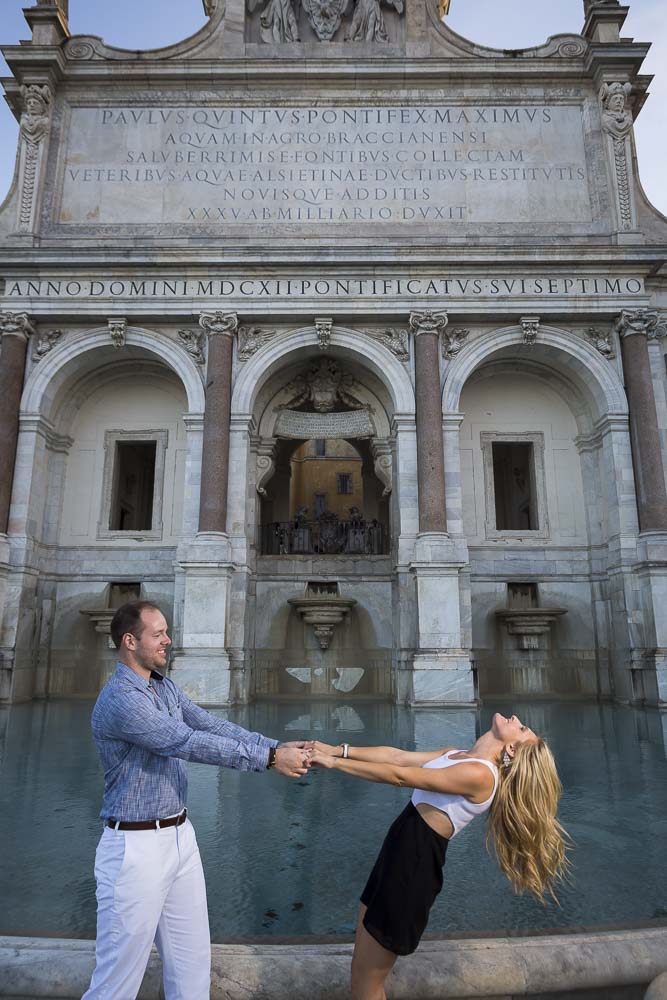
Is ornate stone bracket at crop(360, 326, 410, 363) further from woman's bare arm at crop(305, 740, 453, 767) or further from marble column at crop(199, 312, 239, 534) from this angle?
woman's bare arm at crop(305, 740, 453, 767)

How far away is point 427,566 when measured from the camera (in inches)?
537

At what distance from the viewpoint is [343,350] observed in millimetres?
15703

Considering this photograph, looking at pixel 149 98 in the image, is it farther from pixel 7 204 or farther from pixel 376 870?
pixel 376 870

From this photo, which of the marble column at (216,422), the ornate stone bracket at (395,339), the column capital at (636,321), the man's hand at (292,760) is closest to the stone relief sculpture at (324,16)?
the ornate stone bracket at (395,339)

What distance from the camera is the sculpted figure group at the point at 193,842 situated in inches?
85.5

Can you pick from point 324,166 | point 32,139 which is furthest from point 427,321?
point 32,139

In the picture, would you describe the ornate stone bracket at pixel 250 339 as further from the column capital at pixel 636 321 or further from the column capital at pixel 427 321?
the column capital at pixel 636 321

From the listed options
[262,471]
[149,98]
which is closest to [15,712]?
[262,471]

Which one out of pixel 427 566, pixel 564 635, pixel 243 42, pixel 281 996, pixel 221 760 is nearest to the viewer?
pixel 221 760

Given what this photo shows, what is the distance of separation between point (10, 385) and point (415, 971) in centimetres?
1511

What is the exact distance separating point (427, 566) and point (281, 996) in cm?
1135

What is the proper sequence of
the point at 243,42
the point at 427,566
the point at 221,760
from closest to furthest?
1. the point at 221,760
2. the point at 427,566
3. the point at 243,42

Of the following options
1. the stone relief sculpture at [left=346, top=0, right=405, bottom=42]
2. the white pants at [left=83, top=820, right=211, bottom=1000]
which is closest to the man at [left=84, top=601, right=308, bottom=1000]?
the white pants at [left=83, top=820, right=211, bottom=1000]

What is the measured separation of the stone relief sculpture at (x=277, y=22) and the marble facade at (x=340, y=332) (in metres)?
0.08
